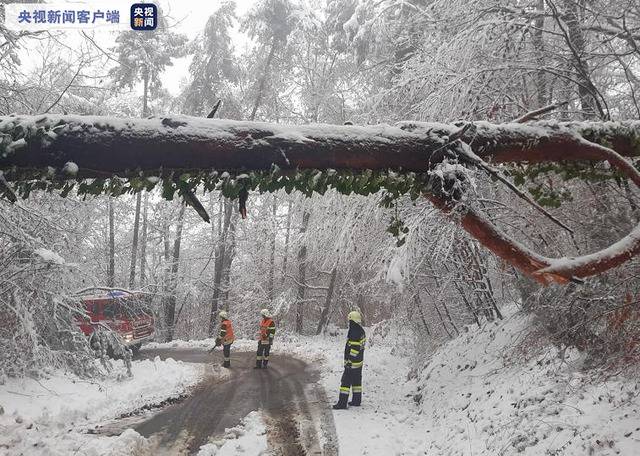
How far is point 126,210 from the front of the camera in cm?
2478

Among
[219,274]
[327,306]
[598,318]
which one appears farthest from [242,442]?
[219,274]

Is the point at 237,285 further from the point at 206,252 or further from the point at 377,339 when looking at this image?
the point at 377,339

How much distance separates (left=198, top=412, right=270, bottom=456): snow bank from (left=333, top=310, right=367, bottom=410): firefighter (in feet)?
5.66

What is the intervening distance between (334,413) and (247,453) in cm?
241

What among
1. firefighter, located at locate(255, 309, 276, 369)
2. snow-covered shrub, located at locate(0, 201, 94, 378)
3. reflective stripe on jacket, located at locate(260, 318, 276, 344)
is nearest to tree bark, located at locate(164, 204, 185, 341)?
firefighter, located at locate(255, 309, 276, 369)

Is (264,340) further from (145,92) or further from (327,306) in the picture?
(145,92)

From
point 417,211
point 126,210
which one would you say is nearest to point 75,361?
point 417,211

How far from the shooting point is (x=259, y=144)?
2285mm

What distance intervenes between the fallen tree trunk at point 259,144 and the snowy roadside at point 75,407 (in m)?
5.66

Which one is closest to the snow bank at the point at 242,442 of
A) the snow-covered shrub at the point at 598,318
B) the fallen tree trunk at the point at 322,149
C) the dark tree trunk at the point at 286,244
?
the snow-covered shrub at the point at 598,318

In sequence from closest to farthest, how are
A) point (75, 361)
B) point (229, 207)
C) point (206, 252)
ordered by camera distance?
point (75, 361), point (229, 207), point (206, 252)

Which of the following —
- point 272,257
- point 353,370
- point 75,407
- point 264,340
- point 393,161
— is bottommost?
point 264,340

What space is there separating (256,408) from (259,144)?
778 cm

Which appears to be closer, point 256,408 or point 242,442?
point 242,442
